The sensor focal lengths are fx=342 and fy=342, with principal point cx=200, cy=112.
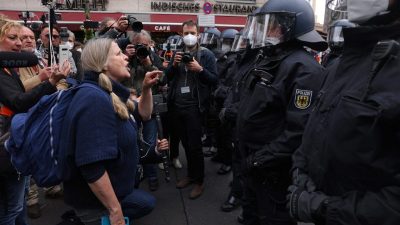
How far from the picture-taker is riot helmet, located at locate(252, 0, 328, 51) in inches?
91.0

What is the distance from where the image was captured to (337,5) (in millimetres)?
1850

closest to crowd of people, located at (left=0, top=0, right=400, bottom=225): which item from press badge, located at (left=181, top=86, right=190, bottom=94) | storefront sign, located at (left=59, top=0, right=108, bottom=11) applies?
press badge, located at (left=181, top=86, right=190, bottom=94)

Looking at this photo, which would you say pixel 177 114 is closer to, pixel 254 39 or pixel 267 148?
pixel 254 39

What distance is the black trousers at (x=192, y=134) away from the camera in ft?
13.0

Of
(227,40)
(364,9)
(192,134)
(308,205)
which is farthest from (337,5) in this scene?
(227,40)

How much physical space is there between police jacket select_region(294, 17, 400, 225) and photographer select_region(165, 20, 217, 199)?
102 inches

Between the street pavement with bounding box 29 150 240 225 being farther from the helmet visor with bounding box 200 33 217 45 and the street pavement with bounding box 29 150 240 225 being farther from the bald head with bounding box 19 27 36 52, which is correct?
the helmet visor with bounding box 200 33 217 45

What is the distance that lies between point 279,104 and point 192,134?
1.93 meters

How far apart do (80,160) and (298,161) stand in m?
1.12

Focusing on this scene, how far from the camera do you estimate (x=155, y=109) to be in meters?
3.81

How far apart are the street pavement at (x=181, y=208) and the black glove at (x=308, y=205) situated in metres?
2.08

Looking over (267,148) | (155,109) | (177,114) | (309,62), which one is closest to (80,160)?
(267,148)

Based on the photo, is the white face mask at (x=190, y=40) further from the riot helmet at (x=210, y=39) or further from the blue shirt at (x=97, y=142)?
the riot helmet at (x=210, y=39)

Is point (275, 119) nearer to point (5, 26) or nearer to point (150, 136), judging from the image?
point (150, 136)
